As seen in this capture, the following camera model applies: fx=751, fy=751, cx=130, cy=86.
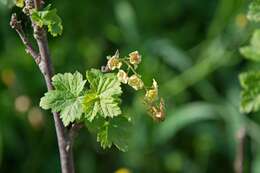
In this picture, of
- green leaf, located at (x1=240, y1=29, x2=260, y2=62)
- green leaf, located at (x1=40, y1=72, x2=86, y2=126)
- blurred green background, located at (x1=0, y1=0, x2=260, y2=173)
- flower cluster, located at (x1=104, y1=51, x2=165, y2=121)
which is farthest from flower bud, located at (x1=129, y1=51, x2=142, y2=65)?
blurred green background, located at (x1=0, y1=0, x2=260, y2=173)

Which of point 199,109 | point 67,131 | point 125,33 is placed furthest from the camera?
point 125,33

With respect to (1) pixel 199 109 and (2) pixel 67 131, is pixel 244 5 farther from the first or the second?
(2) pixel 67 131

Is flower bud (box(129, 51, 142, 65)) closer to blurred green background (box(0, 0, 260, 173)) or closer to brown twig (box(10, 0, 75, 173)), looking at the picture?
brown twig (box(10, 0, 75, 173))

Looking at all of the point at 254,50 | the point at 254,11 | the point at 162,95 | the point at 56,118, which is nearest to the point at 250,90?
the point at 254,50

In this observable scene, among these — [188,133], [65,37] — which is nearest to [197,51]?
[188,133]

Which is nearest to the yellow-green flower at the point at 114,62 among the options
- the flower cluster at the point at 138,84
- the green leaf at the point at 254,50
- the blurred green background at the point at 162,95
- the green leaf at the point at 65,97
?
the flower cluster at the point at 138,84

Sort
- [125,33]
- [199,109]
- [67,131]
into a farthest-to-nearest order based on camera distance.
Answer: [125,33] < [199,109] < [67,131]
